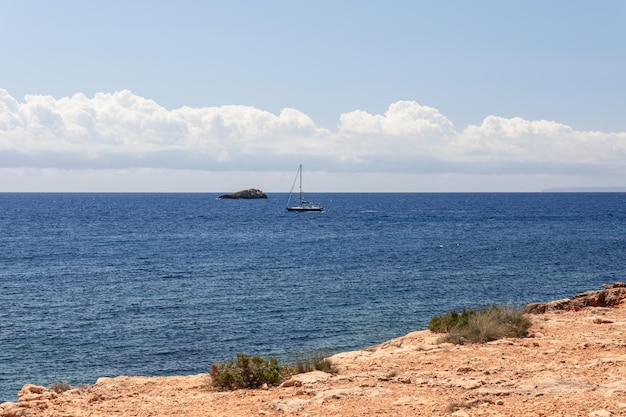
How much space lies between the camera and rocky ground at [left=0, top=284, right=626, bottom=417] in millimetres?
10070

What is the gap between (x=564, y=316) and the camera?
18875 mm

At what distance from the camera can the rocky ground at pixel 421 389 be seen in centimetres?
1007

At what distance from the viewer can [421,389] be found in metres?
11.4

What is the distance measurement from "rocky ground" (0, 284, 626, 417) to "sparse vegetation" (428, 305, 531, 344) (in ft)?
1.71

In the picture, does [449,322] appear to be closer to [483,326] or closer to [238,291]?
[483,326]

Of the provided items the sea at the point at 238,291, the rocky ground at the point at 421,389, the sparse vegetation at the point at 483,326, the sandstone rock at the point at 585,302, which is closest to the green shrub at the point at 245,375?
the rocky ground at the point at 421,389

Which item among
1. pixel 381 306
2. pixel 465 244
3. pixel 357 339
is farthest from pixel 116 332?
pixel 465 244

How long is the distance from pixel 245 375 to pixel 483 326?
656 cm

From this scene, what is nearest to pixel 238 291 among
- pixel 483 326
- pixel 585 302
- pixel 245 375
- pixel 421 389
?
pixel 585 302

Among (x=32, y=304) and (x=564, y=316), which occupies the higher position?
(x=564, y=316)

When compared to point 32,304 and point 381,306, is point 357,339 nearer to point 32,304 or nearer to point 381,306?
point 381,306

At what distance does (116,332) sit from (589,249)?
52.7 meters

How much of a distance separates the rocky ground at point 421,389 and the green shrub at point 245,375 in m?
0.32

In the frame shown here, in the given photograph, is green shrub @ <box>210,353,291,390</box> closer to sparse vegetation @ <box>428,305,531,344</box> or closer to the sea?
sparse vegetation @ <box>428,305,531,344</box>
